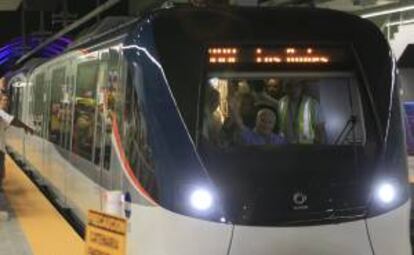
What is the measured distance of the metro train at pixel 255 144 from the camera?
17.0ft

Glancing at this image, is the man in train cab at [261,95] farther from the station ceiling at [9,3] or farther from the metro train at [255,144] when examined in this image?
the station ceiling at [9,3]

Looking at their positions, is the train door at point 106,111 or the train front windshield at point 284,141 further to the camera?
the train door at point 106,111

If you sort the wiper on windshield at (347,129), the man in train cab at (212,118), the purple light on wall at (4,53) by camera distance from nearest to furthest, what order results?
the man in train cab at (212,118), the wiper on windshield at (347,129), the purple light on wall at (4,53)

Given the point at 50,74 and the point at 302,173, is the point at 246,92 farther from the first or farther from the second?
the point at 50,74

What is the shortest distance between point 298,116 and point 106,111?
178cm

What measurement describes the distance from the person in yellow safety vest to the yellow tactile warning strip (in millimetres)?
2324

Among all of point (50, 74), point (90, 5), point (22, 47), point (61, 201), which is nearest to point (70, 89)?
point (61, 201)

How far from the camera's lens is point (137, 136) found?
5594 mm

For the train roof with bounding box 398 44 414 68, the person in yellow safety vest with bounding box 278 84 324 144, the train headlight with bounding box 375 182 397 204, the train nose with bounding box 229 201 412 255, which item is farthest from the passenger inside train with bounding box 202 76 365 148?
the train roof with bounding box 398 44 414 68

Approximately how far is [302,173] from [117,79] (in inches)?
68.4

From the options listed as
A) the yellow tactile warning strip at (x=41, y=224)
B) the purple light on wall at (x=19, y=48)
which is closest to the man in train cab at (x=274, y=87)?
the yellow tactile warning strip at (x=41, y=224)

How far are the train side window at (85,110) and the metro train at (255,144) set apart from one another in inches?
57.6

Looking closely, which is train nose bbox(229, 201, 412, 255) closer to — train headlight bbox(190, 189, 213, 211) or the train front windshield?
the train front windshield

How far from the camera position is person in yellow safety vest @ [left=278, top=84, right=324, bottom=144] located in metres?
5.86
